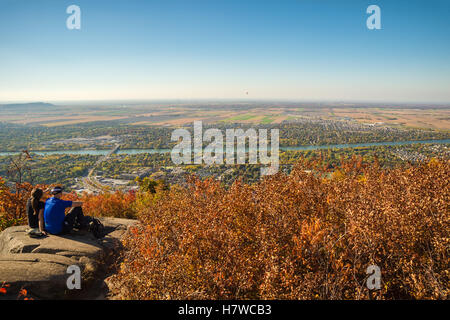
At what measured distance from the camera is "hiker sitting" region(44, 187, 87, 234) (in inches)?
316

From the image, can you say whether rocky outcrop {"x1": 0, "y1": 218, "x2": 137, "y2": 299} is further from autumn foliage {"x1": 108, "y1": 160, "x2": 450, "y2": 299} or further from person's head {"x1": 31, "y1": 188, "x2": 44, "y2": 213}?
autumn foliage {"x1": 108, "y1": 160, "x2": 450, "y2": 299}

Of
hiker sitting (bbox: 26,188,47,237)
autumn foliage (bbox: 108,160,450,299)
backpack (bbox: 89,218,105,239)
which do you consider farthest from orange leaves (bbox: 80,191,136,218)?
autumn foliage (bbox: 108,160,450,299)

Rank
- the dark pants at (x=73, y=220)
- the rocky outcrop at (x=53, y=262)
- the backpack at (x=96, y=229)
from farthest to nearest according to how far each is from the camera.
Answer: the backpack at (x=96, y=229) → the dark pants at (x=73, y=220) → the rocky outcrop at (x=53, y=262)

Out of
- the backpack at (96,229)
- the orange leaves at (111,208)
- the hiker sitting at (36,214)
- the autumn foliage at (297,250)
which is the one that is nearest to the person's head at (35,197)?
the hiker sitting at (36,214)

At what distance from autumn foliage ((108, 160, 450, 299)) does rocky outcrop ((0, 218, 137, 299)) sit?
1383 millimetres

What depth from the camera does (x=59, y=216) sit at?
8.35 m

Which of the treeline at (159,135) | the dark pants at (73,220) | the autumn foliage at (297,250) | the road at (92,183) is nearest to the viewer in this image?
the autumn foliage at (297,250)

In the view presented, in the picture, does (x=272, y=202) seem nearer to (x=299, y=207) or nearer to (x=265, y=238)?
(x=299, y=207)

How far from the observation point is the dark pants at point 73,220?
8.62 m

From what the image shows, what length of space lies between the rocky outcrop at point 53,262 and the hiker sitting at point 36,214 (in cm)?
24

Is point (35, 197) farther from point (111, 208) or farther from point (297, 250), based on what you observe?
point (111, 208)

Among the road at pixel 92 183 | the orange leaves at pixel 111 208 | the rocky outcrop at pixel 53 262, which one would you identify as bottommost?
the road at pixel 92 183

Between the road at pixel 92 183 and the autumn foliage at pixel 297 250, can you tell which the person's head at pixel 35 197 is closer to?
the autumn foliage at pixel 297 250

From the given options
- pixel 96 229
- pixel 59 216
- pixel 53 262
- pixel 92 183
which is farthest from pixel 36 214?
pixel 92 183
